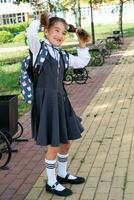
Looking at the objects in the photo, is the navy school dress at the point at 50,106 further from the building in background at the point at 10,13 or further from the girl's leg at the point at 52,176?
the building in background at the point at 10,13

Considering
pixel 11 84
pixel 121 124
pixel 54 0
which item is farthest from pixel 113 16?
pixel 121 124

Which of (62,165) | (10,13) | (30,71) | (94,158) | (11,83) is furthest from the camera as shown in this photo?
(10,13)

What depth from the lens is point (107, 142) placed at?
22.5 feet

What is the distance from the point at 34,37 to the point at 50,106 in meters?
0.69

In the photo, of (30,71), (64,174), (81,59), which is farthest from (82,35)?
(64,174)

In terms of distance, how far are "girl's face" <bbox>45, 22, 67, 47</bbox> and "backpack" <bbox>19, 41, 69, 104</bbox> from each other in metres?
0.10

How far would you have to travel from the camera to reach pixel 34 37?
450cm

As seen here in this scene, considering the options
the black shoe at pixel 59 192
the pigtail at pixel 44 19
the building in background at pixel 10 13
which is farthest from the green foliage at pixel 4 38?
the building in background at pixel 10 13

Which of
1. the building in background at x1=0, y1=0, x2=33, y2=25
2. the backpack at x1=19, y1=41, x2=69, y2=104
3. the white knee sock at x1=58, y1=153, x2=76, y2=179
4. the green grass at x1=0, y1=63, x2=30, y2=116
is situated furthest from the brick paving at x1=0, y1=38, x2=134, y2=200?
the building in background at x1=0, y1=0, x2=33, y2=25

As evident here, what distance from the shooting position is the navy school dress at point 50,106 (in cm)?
468

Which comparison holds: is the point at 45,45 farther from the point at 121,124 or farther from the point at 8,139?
the point at 121,124

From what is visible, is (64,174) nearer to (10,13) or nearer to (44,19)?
(44,19)

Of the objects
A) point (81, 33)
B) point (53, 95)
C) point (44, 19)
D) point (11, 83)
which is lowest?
point (11, 83)

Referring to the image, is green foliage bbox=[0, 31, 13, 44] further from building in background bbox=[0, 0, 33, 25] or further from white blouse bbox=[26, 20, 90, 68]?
building in background bbox=[0, 0, 33, 25]
